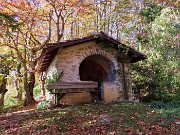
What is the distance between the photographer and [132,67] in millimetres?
12039

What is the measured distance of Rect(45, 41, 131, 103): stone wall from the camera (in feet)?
30.7

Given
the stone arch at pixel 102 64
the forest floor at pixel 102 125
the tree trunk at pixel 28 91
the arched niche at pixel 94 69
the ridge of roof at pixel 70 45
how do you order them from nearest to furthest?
the forest floor at pixel 102 125 → the ridge of roof at pixel 70 45 → the stone arch at pixel 102 64 → the arched niche at pixel 94 69 → the tree trunk at pixel 28 91

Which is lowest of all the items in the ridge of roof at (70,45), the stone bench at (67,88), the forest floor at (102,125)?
the forest floor at (102,125)

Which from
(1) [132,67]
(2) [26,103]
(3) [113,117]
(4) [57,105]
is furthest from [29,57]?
(3) [113,117]

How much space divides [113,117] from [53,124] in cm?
179

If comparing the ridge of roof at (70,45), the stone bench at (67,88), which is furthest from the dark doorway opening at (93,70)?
the stone bench at (67,88)

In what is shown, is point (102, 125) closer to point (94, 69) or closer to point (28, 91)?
point (94, 69)

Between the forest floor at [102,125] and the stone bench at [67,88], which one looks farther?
the stone bench at [67,88]

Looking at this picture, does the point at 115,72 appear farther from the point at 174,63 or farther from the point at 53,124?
the point at 53,124

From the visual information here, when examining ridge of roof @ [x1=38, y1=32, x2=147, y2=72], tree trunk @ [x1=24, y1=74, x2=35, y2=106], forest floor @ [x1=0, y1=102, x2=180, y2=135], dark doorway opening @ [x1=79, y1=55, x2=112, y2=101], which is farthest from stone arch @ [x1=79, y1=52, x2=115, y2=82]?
forest floor @ [x1=0, y1=102, x2=180, y2=135]

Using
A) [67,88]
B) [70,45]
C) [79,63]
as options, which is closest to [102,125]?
[67,88]

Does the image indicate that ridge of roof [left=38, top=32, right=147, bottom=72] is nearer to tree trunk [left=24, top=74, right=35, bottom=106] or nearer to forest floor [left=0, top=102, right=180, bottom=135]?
tree trunk [left=24, top=74, right=35, bottom=106]

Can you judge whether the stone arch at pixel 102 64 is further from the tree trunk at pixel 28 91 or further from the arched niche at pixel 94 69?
the tree trunk at pixel 28 91

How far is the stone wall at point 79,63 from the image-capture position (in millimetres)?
9344
